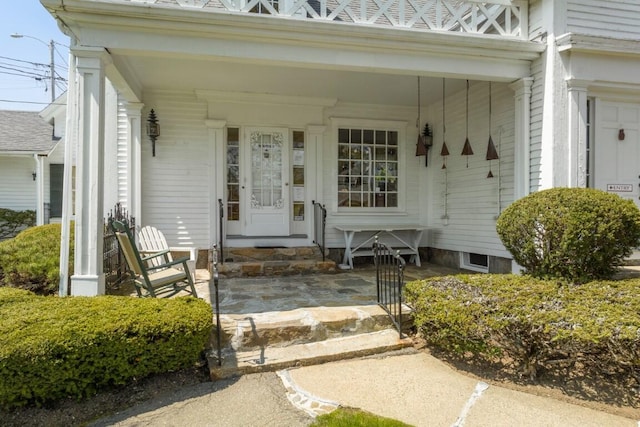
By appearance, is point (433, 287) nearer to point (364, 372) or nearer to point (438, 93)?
point (364, 372)

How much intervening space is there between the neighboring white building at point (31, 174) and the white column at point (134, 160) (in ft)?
18.0

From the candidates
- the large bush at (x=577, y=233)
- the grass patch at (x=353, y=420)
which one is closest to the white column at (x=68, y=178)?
the grass patch at (x=353, y=420)

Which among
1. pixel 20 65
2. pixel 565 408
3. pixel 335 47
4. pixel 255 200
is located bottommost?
pixel 565 408

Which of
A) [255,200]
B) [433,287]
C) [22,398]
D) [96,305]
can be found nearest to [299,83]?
[255,200]

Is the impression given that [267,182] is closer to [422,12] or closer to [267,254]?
[267,254]

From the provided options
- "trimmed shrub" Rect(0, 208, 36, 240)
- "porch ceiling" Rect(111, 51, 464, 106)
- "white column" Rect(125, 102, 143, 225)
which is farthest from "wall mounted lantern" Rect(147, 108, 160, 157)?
"trimmed shrub" Rect(0, 208, 36, 240)

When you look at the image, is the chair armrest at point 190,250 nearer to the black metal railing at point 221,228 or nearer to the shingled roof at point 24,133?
the black metal railing at point 221,228

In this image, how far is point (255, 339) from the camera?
330 cm

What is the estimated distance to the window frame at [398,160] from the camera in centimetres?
706

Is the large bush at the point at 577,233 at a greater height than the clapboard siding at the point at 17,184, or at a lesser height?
lesser

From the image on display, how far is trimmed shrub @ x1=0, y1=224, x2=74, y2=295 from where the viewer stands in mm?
4543

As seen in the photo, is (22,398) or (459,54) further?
(459,54)

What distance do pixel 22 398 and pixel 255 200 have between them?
4.60m

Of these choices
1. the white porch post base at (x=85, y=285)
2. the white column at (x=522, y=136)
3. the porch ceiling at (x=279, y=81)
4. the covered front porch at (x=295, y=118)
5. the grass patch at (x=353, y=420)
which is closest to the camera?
the grass patch at (x=353, y=420)
